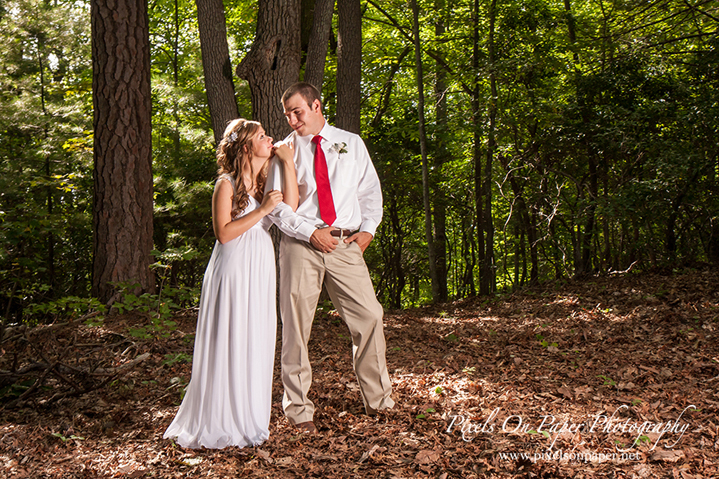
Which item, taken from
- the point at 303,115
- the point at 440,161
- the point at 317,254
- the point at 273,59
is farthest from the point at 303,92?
the point at 440,161

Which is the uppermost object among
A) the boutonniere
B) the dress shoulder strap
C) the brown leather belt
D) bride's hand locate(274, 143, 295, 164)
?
the boutonniere

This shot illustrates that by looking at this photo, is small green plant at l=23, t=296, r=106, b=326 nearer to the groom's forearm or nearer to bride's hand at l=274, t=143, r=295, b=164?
the groom's forearm

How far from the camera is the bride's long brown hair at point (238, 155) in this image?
322 centimetres

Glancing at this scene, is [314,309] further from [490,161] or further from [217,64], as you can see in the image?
[490,161]

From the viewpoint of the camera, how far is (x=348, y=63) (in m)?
7.17

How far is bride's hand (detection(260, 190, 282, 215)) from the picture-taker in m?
3.21

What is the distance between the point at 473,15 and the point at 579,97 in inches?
93.1

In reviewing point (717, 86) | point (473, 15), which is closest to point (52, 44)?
point (473, 15)

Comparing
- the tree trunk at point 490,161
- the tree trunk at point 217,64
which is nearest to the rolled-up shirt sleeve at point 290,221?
the tree trunk at point 217,64

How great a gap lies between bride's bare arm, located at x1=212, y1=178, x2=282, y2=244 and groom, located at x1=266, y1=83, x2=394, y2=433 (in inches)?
5.5

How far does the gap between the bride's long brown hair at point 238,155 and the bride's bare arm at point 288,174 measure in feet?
0.62

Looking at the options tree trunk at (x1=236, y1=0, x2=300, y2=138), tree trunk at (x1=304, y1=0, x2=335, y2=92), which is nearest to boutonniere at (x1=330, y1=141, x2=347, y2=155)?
tree trunk at (x1=236, y1=0, x2=300, y2=138)

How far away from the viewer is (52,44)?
34.7ft

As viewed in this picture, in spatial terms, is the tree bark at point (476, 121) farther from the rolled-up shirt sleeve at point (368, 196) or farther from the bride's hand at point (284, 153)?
the bride's hand at point (284, 153)
